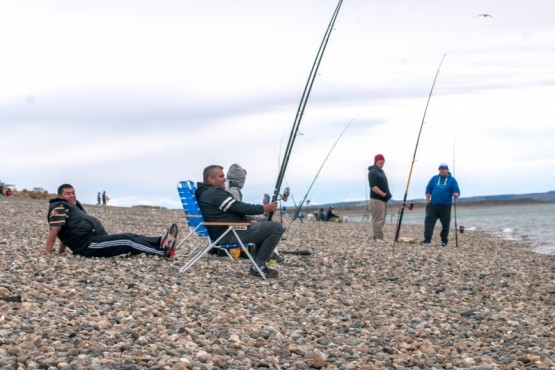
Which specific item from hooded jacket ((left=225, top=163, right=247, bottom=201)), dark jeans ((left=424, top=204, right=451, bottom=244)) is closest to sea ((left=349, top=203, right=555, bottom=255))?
dark jeans ((left=424, top=204, right=451, bottom=244))

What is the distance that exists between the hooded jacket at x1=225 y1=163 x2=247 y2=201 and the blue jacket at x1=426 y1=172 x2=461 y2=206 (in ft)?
19.4

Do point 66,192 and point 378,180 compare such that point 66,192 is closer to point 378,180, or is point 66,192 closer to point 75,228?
point 75,228

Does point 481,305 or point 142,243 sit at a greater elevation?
point 142,243

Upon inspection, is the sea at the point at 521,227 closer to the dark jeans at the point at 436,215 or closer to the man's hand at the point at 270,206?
the dark jeans at the point at 436,215

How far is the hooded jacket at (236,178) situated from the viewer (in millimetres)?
10062

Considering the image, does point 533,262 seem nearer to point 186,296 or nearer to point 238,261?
point 238,261

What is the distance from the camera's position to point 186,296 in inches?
280

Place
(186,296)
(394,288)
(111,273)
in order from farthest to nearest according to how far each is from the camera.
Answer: (394,288) → (111,273) → (186,296)

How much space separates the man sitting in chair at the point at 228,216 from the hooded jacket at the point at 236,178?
115 cm

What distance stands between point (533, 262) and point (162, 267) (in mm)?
8493

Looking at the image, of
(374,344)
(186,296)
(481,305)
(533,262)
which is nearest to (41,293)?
(186,296)

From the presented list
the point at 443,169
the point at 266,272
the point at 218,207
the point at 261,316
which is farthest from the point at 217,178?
the point at 443,169

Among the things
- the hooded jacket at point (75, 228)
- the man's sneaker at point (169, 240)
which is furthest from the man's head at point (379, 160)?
the hooded jacket at point (75, 228)

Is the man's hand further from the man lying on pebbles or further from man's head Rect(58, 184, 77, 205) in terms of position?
man's head Rect(58, 184, 77, 205)
